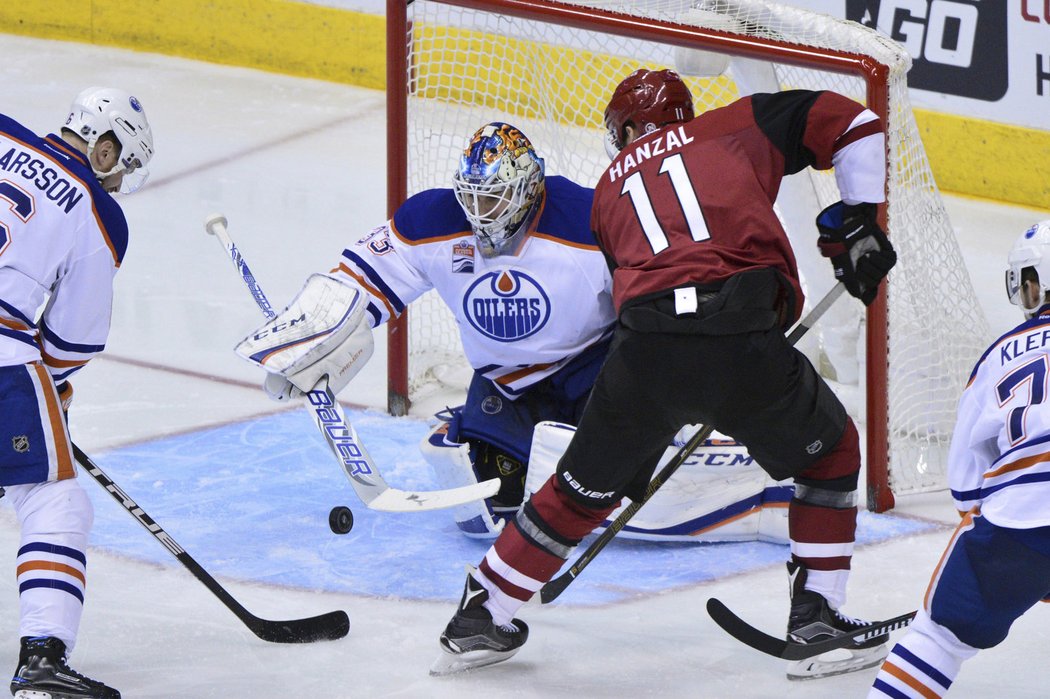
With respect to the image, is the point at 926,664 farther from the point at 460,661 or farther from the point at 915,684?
the point at 460,661

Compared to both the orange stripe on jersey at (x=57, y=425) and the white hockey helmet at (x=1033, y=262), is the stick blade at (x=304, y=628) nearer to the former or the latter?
the orange stripe on jersey at (x=57, y=425)

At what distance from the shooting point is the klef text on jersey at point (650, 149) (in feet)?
9.50

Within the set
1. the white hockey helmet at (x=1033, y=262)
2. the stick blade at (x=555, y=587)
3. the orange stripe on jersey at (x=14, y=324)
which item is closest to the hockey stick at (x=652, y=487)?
the stick blade at (x=555, y=587)

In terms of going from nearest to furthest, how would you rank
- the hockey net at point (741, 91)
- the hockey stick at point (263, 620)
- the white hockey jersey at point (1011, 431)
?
the white hockey jersey at point (1011, 431) → the hockey stick at point (263, 620) → the hockey net at point (741, 91)

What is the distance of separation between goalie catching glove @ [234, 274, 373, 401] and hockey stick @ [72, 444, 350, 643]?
1.27 feet

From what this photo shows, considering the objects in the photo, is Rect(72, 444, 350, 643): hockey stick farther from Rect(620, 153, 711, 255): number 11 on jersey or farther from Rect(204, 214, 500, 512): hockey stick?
Rect(620, 153, 711, 255): number 11 on jersey

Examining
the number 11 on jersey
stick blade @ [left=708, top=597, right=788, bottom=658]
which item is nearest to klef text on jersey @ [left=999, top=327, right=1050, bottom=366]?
the number 11 on jersey

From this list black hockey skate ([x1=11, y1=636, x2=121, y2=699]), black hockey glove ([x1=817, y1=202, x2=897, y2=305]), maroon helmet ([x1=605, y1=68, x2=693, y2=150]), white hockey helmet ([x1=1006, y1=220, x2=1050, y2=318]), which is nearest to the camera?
white hockey helmet ([x1=1006, y1=220, x2=1050, y2=318])

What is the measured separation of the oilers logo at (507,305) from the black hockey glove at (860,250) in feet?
2.22

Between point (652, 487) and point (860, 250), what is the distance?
0.60 m

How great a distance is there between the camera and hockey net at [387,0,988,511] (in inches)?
146

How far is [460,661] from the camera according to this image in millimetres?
3066

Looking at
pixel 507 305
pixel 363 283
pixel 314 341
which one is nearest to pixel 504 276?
pixel 507 305

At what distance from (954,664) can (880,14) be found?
12.2 ft
